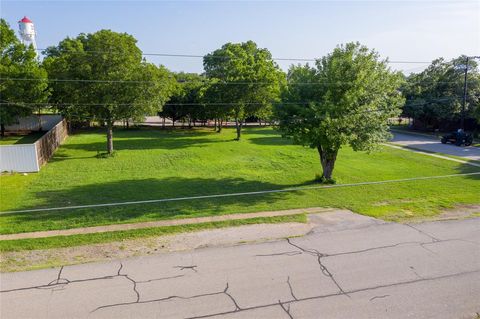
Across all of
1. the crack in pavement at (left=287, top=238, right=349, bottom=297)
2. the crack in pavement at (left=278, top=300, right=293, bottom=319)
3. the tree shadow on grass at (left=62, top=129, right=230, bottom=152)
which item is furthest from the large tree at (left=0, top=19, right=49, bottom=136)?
the crack in pavement at (left=278, top=300, right=293, bottom=319)

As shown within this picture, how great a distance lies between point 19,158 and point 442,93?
41619 mm

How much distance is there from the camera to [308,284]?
8391 mm

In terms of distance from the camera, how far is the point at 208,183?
18750 millimetres

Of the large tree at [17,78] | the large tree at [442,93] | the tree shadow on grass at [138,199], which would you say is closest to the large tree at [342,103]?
the tree shadow on grass at [138,199]

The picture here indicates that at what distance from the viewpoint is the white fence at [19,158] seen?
19688 millimetres

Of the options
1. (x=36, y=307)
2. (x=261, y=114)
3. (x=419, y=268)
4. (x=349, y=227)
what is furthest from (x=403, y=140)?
(x=36, y=307)

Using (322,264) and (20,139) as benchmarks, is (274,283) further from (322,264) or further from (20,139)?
(20,139)

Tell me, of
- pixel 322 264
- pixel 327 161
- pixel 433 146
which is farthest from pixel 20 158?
pixel 433 146

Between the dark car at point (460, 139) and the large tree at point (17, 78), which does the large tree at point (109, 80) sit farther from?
the dark car at point (460, 139)

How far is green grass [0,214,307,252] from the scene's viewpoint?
10562 mm

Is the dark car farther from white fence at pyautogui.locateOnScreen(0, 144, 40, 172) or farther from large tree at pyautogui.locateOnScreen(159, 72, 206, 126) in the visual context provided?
white fence at pyautogui.locateOnScreen(0, 144, 40, 172)

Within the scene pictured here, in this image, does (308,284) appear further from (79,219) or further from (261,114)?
(261,114)

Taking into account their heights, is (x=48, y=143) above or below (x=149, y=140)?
above

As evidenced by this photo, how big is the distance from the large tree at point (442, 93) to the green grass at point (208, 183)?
14.5 metres
